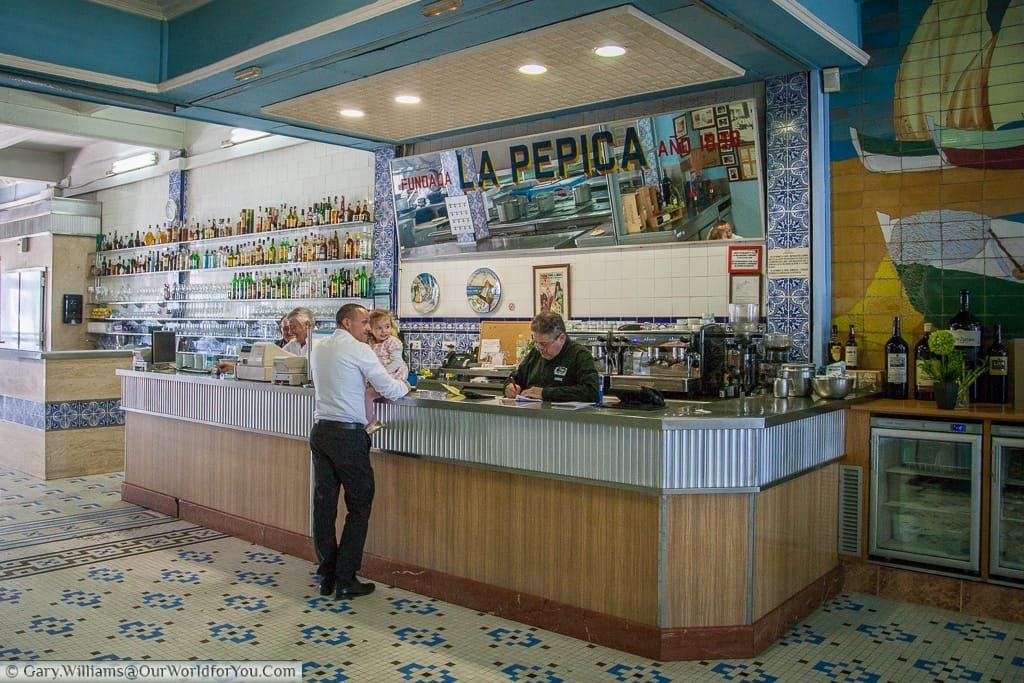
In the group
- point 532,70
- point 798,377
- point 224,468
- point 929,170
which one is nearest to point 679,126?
point 532,70

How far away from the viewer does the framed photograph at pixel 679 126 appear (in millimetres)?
6020

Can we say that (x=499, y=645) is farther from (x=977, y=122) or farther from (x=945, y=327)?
(x=977, y=122)

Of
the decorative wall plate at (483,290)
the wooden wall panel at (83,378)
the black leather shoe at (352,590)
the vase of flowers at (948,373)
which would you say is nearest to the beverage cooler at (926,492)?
the vase of flowers at (948,373)

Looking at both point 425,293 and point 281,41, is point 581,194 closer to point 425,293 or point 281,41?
point 425,293

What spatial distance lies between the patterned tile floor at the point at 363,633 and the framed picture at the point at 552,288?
115 inches

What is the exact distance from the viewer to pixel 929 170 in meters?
5.48

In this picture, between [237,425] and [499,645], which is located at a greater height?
[237,425]

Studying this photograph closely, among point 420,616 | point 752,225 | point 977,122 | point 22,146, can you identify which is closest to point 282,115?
point 752,225

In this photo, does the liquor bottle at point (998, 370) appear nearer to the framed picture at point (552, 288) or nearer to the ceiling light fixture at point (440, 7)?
the framed picture at point (552, 288)

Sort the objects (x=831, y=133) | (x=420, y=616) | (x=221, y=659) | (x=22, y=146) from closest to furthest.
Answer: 1. (x=221, y=659)
2. (x=420, y=616)
3. (x=831, y=133)
4. (x=22, y=146)

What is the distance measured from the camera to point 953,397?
4863mm

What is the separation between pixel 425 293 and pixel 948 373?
4.68 metres

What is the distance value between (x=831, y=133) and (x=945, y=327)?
150 cm

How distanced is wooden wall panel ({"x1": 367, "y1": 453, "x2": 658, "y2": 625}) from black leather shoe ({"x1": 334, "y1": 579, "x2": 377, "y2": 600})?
292mm
